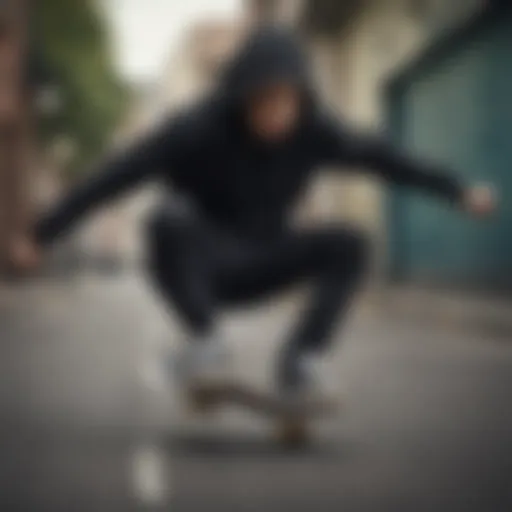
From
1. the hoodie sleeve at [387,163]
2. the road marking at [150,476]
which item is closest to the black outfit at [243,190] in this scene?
the hoodie sleeve at [387,163]

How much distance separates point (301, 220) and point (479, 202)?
0.21m

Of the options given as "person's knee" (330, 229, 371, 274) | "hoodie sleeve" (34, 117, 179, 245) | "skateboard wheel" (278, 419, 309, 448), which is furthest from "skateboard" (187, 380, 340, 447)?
"hoodie sleeve" (34, 117, 179, 245)

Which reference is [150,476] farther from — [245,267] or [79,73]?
[79,73]

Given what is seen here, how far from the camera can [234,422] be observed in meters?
1.97

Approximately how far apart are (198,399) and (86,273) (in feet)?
0.61

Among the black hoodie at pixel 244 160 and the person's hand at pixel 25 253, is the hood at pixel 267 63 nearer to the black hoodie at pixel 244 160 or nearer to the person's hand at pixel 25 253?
the black hoodie at pixel 244 160

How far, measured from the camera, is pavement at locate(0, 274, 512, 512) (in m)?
1.50

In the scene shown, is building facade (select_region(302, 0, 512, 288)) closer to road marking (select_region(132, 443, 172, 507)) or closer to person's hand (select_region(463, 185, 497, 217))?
person's hand (select_region(463, 185, 497, 217))

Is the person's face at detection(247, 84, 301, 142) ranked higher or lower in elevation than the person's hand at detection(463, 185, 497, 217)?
higher

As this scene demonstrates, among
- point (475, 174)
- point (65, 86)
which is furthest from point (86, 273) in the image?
point (475, 174)

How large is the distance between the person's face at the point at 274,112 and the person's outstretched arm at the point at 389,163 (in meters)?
0.03

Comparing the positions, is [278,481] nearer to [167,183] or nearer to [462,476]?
[462,476]

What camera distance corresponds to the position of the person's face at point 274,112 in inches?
63.7

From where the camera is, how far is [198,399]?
5.97 ft
